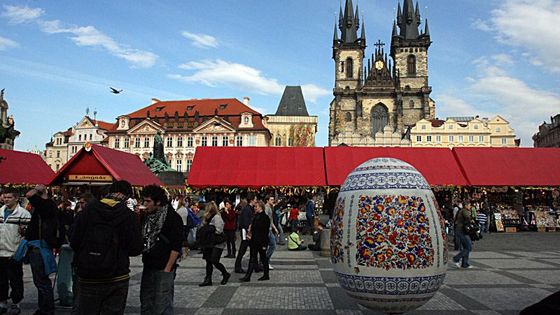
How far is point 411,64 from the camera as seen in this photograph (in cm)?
7094

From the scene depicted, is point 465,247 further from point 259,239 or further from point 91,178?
point 91,178

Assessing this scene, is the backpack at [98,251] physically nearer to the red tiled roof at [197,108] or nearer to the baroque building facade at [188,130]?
the baroque building facade at [188,130]

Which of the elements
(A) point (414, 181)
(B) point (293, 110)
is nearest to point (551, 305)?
(A) point (414, 181)

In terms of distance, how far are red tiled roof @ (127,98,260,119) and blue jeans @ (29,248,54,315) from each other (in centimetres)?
5040

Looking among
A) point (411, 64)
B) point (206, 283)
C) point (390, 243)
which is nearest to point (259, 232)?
point (206, 283)

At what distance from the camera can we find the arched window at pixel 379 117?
6819 centimetres

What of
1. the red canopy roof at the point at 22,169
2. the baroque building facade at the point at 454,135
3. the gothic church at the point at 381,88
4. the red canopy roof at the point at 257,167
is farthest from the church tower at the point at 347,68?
the red canopy roof at the point at 22,169

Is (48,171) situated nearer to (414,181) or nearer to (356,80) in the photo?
(414,181)

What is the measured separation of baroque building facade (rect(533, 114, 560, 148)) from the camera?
66.2 m

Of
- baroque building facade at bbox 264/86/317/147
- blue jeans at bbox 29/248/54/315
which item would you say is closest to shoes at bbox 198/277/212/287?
blue jeans at bbox 29/248/54/315

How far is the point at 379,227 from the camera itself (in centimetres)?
401

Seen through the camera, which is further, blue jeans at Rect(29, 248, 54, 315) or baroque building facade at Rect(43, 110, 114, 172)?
baroque building facade at Rect(43, 110, 114, 172)

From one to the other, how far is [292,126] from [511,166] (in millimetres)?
46703

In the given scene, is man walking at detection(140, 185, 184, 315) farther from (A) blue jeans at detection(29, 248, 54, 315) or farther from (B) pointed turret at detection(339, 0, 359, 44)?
(B) pointed turret at detection(339, 0, 359, 44)
